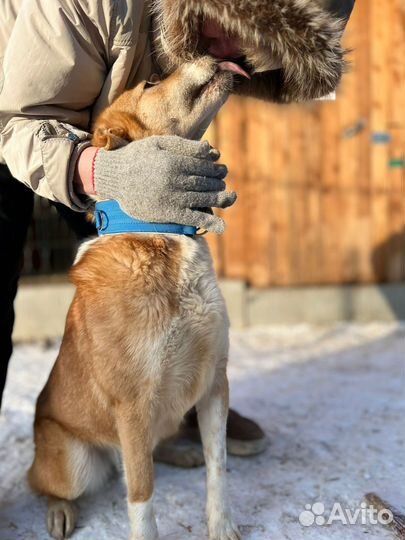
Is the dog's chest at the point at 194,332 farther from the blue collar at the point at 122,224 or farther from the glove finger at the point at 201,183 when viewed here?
the glove finger at the point at 201,183

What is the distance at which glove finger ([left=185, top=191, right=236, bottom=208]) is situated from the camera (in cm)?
172

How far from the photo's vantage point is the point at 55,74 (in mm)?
1832

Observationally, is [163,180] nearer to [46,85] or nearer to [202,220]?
[202,220]

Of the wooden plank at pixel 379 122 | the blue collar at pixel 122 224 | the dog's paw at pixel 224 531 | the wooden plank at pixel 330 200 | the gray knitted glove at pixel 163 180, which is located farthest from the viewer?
the wooden plank at pixel 330 200

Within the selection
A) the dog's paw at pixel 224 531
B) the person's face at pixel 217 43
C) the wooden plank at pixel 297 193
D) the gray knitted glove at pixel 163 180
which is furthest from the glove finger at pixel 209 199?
the wooden plank at pixel 297 193

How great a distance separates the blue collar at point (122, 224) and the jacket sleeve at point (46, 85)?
0.10 m

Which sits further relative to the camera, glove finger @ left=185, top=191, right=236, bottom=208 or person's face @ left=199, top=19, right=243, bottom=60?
person's face @ left=199, top=19, right=243, bottom=60

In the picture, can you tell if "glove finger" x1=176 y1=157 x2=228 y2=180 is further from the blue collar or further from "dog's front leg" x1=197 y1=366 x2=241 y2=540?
"dog's front leg" x1=197 y1=366 x2=241 y2=540

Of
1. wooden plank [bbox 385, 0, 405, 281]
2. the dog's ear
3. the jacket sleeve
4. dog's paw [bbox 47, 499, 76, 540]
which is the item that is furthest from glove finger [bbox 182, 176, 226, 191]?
wooden plank [bbox 385, 0, 405, 281]

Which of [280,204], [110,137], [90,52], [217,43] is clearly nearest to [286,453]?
[110,137]

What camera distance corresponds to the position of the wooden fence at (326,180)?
4336mm

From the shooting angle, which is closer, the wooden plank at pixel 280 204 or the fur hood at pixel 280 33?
the fur hood at pixel 280 33

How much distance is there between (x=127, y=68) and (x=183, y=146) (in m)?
0.44

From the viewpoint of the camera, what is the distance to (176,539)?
1997mm
